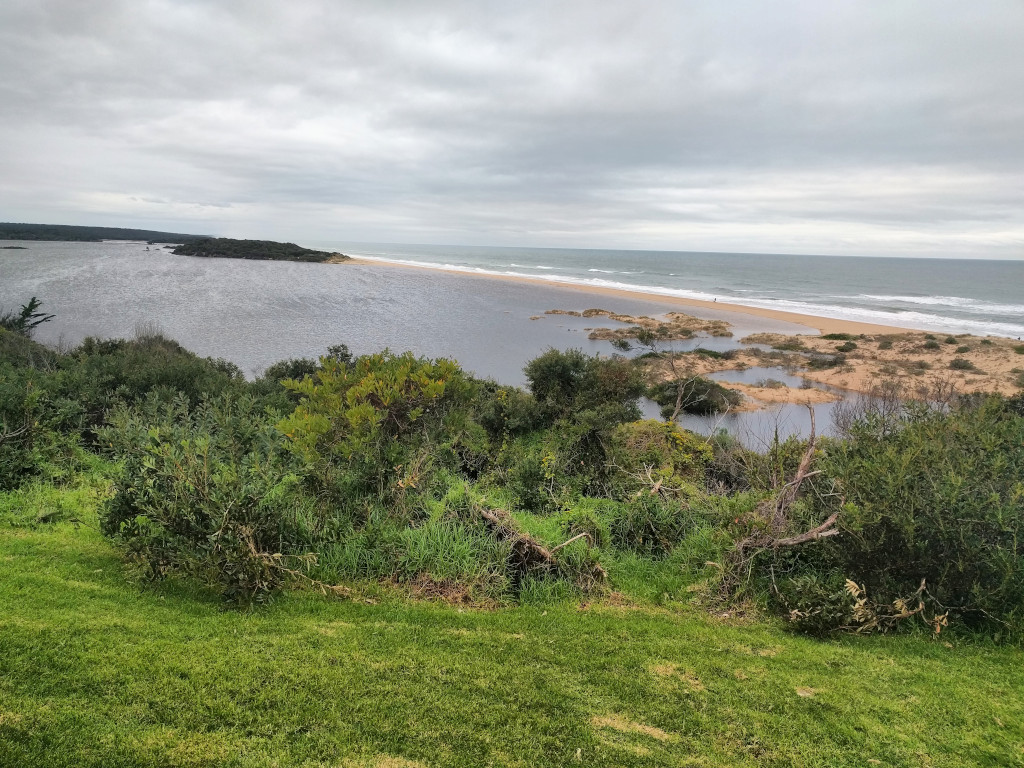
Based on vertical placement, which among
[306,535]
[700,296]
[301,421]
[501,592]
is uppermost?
[700,296]

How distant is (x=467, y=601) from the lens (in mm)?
4941

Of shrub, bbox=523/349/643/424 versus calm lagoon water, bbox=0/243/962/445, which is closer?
shrub, bbox=523/349/643/424

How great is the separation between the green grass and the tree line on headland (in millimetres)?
355

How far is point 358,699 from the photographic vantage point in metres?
3.42

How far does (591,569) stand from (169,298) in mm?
47492

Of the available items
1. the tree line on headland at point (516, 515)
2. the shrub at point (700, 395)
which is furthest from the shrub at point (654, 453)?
the shrub at point (700, 395)

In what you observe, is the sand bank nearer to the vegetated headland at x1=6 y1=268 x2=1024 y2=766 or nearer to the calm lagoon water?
the calm lagoon water

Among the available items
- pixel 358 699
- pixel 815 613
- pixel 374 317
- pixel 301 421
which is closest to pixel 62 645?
pixel 358 699

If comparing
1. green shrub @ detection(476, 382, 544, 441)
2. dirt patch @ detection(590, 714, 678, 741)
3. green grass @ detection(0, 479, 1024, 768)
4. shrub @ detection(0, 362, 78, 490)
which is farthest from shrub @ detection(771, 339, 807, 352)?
dirt patch @ detection(590, 714, 678, 741)

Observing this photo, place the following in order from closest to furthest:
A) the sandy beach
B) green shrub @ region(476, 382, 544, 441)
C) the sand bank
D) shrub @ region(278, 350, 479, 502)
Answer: shrub @ region(278, 350, 479, 502) → green shrub @ region(476, 382, 544, 441) → the sandy beach → the sand bank

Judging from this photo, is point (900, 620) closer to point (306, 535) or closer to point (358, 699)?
point (358, 699)

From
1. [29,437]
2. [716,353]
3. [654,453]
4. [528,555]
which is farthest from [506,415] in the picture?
[716,353]

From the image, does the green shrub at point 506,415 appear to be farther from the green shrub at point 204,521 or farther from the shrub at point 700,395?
the green shrub at point 204,521

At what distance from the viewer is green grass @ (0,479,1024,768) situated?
309 centimetres
